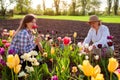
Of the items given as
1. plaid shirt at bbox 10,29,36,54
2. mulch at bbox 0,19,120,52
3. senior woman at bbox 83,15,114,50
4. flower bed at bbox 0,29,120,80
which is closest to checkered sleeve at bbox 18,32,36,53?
plaid shirt at bbox 10,29,36,54

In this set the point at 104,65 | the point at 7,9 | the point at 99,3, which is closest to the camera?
the point at 104,65

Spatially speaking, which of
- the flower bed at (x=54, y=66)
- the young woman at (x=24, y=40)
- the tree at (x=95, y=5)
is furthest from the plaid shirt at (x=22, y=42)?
the tree at (x=95, y=5)

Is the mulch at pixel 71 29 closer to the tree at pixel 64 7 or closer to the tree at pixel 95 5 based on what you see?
the tree at pixel 64 7

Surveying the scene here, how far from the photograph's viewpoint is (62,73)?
3.96 metres

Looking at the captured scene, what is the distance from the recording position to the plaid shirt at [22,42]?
16.6 feet

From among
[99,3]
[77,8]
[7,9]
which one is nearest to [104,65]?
[7,9]

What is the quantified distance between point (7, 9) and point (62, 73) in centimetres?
3802

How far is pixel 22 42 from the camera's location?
16.7 ft

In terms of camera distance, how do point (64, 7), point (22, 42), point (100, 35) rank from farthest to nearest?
point (64, 7) < point (100, 35) < point (22, 42)

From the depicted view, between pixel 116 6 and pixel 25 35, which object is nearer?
pixel 25 35

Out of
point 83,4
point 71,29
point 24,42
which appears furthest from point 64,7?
point 24,42

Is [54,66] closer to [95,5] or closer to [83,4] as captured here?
[83,4]

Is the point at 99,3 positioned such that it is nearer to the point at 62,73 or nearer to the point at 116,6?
the point at 116,6

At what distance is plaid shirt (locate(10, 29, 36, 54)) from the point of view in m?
5.07
